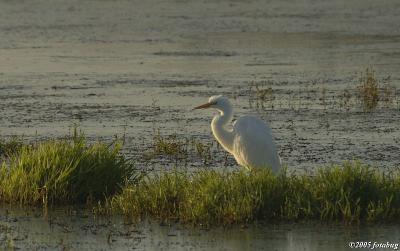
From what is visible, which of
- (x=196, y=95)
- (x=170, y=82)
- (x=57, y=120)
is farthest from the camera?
(x=170, y=82)

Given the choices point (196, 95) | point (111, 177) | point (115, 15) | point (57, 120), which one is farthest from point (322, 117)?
point (115, 15)

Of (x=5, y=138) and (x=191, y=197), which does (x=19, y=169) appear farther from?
(x=5, y=138)

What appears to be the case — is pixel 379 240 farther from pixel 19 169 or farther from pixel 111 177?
pixel 19 169

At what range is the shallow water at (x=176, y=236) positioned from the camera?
29.5ft

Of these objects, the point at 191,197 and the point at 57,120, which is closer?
the point at 191,197

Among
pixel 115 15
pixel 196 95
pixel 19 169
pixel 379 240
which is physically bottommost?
pixel 379 240

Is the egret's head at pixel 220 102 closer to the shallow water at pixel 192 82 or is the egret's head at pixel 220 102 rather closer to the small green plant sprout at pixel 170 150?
the shallow water at pixel 192 82

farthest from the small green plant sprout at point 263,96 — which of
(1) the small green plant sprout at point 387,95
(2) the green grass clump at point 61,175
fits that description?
(2) the green grass clump at point 61,175

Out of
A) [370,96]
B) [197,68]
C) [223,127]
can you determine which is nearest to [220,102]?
[223,127]

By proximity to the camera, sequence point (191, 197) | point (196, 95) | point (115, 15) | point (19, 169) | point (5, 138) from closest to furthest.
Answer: point (191, 197) → point (19, 169) → point (5, 138) → point (196, 95) → point (115, 15)

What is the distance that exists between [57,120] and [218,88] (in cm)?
387

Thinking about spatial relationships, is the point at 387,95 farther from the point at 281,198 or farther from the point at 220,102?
the point at 281,198

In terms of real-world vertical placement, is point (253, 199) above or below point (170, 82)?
below

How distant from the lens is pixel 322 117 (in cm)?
1561
